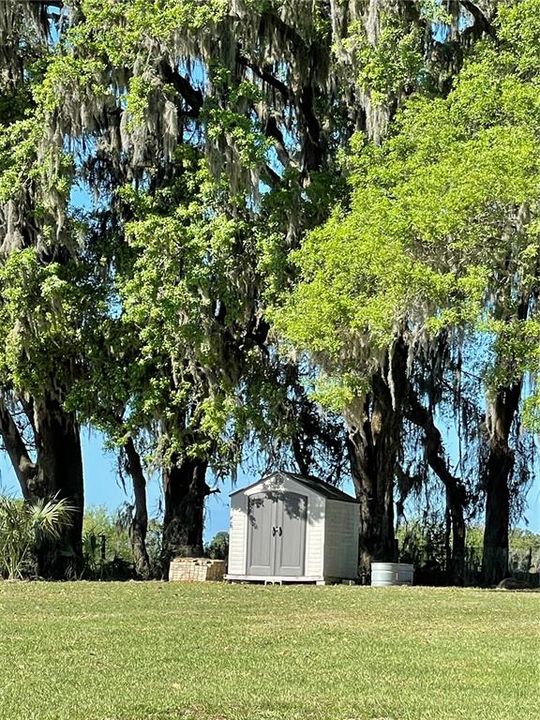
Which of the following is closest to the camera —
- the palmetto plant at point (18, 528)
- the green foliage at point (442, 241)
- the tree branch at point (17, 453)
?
the green foliage at point (442, 241)

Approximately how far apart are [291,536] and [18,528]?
4.64 metres

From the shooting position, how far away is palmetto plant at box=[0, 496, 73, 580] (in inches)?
760

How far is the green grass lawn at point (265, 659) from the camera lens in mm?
6945

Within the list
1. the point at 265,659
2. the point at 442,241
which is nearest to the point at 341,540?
the point at 442,241

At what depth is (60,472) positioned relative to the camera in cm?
2206

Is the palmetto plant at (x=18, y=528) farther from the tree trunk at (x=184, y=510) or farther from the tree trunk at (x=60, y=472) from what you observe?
the tree trunk at (x=184, y=510)

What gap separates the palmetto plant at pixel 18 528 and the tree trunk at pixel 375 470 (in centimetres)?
542

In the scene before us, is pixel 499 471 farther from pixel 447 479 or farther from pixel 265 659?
pixel 265 659

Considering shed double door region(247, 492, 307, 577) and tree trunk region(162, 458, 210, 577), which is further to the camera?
tree trunk region(162, 458, 210, 577)

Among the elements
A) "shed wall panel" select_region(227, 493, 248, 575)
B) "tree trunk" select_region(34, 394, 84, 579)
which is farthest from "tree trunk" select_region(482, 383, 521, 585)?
"tree trunk" select_region(34, 394, 84, 579)

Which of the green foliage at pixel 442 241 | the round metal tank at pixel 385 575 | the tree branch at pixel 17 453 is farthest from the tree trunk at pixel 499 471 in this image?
the tree branch at pixel 17 453

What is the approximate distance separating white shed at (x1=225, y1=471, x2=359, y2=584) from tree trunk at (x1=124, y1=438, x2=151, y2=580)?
3159 millimetres

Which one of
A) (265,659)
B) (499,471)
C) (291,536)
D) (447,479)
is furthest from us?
(447,479)

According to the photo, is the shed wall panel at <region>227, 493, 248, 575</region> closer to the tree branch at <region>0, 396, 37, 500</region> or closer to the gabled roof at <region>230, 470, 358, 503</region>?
the gabled roof at <region>230, 470, 358, 503</region>
